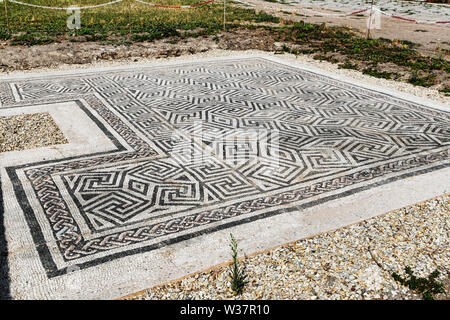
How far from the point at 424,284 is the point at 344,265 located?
444 mm

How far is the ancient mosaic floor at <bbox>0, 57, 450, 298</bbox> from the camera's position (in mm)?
2586

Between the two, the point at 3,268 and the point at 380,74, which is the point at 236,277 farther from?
the point at 380,74

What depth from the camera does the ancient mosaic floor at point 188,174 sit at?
259cm

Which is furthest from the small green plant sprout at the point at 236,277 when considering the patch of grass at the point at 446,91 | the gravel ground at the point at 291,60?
the patch of grass at the point at 446,91

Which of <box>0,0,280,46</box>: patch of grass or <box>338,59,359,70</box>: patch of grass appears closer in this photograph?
<box>338,59,359,70</box>: patch of grass

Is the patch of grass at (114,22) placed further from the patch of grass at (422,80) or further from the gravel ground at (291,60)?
the patch of grass at (422,80)

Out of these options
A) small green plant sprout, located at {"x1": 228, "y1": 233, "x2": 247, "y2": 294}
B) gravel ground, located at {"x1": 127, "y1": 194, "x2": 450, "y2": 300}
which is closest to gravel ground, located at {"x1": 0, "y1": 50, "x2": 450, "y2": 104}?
gravel ground, located at {"x1": 127, "y1": 194, "x2": 450, "y2": 300}

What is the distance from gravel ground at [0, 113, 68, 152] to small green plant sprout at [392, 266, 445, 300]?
11.2 ft

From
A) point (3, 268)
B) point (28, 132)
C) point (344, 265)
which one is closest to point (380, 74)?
point (344, 265)

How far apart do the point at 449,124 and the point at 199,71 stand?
424cm

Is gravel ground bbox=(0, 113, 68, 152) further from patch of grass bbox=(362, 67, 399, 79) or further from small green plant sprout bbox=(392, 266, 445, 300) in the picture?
patch of grass bbox=(362, 67, 399, 79)
